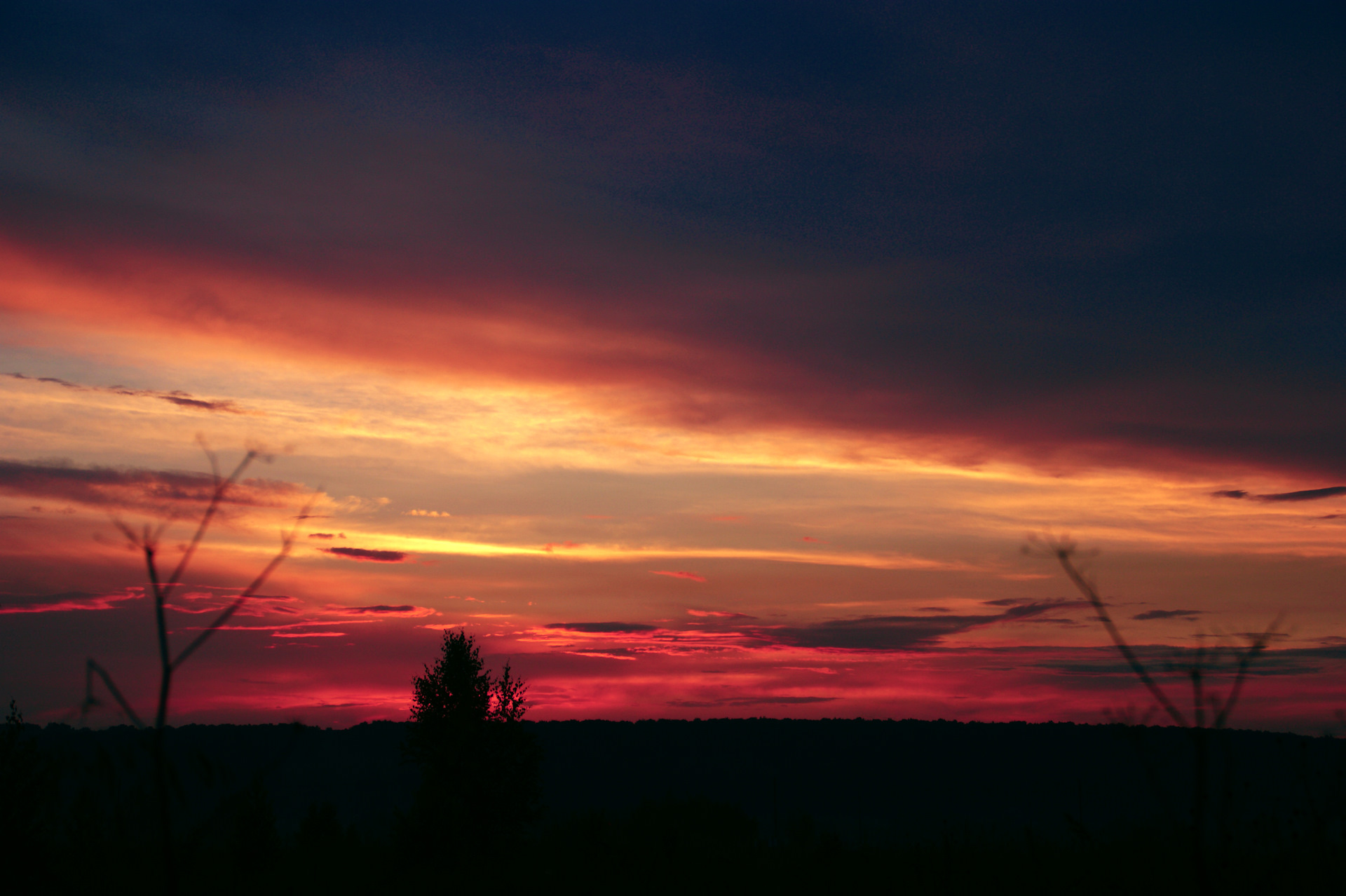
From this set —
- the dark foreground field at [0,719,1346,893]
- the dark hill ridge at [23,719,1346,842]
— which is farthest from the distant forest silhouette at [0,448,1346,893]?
the dark hill ridge at [23,719,1346,842]

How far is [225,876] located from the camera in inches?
997

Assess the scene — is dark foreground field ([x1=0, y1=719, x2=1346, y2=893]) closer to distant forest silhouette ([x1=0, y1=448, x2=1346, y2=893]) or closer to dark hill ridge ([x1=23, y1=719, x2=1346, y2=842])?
distant forest silhouette ([x1=0, y1=448, x2=1346, y2=893])

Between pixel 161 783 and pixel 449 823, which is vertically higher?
pixel 161 783

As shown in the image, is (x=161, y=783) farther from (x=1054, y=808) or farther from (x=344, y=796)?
(x=344, y=796)

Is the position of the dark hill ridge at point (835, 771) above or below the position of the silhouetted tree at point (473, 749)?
below

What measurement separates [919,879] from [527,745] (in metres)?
42.9

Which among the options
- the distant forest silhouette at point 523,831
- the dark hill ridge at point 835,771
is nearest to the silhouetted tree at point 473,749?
the distant forest silhouette at point 523,831

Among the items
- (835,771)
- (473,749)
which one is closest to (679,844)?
(473,749)

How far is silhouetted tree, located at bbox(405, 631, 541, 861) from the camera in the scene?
165 feet

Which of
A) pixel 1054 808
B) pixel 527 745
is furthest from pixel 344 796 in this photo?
pixel 527 745

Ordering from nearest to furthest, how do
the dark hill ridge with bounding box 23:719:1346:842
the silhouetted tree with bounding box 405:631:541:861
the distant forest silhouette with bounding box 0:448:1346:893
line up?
the distant forest silhouette with bounding box 0:448:1346:893 < the silhouetted tree with bounding box 405:631:541:861 < the dark hill ridge with bounding box 23:719:1346:842

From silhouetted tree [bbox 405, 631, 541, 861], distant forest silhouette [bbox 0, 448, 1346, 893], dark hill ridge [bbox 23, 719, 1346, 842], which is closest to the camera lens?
distant forest silhouette [bbox 0, 448, 1346, 893]

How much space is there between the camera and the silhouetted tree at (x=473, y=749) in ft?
165

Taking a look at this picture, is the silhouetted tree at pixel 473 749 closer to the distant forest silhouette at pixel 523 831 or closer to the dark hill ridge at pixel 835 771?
the distant forest silhouette at pixel 523 831
